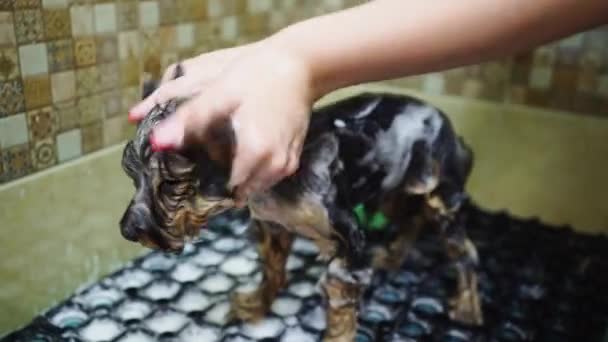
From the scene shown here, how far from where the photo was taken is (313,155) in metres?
0.63

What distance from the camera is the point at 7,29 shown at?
67cm

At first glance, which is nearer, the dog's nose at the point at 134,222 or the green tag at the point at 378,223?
the dog's nose at the point at 134,222

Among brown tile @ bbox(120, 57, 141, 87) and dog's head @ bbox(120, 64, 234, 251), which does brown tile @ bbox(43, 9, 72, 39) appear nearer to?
brown tile @ bbox(120, 57, 141, 87)

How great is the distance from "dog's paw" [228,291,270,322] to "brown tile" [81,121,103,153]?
268 millimetres

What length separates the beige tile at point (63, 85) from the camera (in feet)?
2.43

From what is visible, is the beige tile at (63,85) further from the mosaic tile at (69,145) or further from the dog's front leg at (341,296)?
the dog's front leg at (341,296)

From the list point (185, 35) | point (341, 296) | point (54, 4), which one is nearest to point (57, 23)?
point (54, 4)

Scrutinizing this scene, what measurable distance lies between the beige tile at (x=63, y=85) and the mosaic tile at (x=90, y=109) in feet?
0.06

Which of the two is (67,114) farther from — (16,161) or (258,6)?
(258,6)

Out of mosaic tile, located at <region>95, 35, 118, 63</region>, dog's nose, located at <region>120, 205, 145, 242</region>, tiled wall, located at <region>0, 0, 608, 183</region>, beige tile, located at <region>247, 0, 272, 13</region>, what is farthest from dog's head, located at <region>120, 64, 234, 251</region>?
beige tile, located at <region>247, 0, 272, 13</region>

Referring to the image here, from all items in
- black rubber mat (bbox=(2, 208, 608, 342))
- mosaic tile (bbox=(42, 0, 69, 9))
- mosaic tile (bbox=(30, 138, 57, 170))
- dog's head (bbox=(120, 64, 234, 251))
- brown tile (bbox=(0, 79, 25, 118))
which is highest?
mosaic tile (bbox=(42, 0, 69, 9))

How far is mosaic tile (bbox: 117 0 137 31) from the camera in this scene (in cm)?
81

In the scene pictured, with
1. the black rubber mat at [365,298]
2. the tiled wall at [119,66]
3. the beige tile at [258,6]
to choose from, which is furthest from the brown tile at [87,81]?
the beige tile at [258,6]

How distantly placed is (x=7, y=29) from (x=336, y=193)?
15.0 inches
